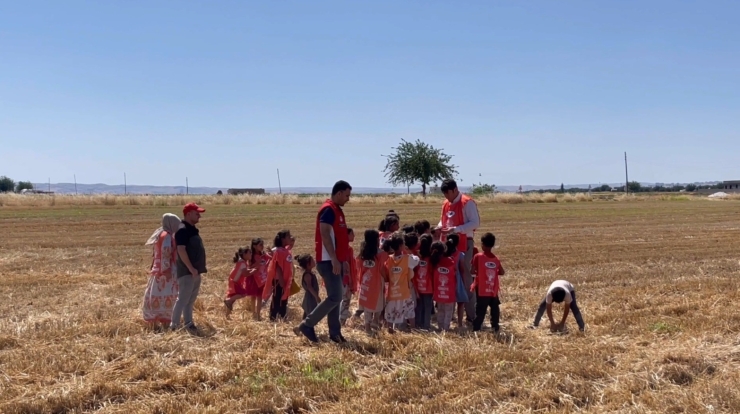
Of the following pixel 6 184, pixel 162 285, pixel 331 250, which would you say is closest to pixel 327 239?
pixel 331 250

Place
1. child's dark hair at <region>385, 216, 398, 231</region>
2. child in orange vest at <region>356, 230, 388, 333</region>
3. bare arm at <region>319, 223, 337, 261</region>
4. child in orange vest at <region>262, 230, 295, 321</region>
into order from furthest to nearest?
child's dark hair at <region>385, 216, 398, 231</region>
child in orange vest at <region>262, 230, 295, 321</region>
child in orange vest at <region>356, 230, 388, 333</region>
bare arm at <region>319, 223, 337, 261</region>

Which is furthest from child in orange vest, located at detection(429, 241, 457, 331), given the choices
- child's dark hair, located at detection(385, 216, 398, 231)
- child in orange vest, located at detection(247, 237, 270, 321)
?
child in orange vest, located at detection(247, 237, 270, 321)

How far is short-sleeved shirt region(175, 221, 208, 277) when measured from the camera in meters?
8.38

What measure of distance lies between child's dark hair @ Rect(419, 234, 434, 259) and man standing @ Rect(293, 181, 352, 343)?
1.43 meters

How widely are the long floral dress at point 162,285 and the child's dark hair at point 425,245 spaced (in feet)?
10.4

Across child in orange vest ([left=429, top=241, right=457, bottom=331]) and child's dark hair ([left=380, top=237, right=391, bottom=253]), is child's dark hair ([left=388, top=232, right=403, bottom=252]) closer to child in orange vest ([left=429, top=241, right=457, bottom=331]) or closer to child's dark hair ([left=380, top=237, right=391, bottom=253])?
child's dark hair ([left=380, top=237, right=391, bottom=253])

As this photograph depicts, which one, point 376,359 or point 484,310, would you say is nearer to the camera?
point 376,359

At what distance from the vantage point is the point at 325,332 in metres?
8.62

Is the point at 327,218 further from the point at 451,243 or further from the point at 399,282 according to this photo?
the point at 451,243

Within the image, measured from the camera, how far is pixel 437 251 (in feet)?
28.6

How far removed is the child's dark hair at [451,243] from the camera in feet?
29.0

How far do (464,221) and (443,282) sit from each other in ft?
2.88

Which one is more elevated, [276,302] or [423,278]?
[423,278]

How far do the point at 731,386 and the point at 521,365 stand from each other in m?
1.81
